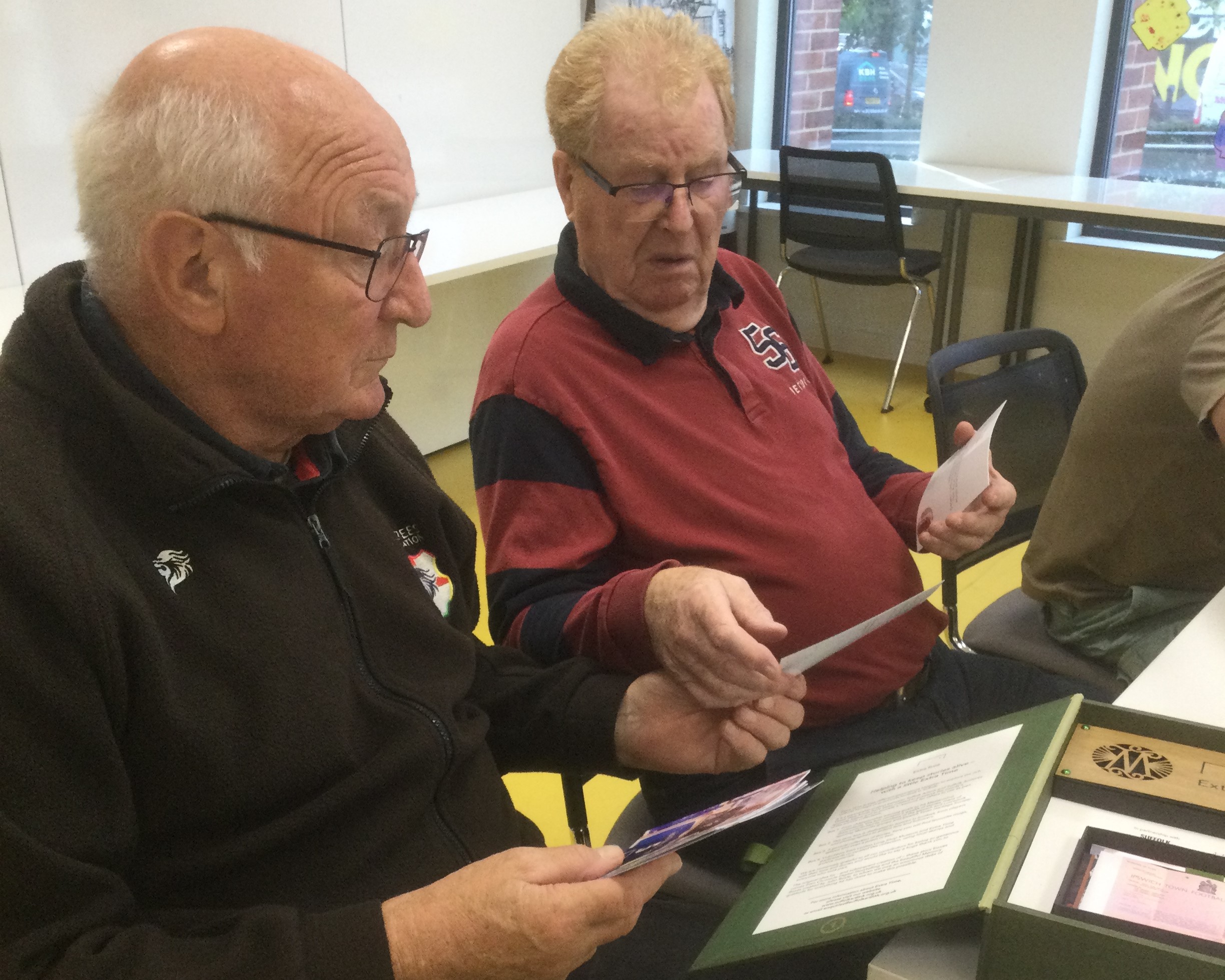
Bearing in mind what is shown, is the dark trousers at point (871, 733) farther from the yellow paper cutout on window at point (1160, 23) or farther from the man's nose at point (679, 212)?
the yellow paper cutout on window at point (1160, 23)

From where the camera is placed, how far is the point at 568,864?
2.99 feet

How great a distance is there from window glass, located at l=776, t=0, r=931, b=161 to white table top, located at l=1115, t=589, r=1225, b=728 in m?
4.42

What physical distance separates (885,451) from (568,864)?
3.20 meters

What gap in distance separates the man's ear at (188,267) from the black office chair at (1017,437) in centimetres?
111

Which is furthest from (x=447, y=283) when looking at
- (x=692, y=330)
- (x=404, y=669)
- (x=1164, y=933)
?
(x=1164, y=933)

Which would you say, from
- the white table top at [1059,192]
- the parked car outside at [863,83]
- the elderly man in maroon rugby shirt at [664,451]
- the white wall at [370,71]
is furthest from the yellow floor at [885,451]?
the parked car outside at [863,83]

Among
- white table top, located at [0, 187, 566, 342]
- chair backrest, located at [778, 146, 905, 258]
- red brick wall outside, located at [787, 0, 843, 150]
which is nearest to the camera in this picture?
white table top, located at [0, 187, 566, 342]

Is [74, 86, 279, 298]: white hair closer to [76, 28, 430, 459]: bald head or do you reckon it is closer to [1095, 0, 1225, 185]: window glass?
[76, 28, 430, 459]: bald head

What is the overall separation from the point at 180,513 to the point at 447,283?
3.00 metres

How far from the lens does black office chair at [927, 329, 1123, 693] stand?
5.50 feet

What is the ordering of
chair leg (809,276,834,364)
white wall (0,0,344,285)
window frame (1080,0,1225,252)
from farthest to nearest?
chair leg (809,276,834,364), window frame (1080,0,1225,252), white wall (0,0,344,285)

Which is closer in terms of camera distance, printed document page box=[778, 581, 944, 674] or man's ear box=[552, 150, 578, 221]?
printed document page box=[778, 581, 944, 674]

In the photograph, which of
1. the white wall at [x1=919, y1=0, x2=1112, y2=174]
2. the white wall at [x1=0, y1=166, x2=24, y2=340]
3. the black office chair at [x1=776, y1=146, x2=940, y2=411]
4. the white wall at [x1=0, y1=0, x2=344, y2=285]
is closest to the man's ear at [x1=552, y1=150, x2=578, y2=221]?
the white wall at [x1=0, y1=0, x2=344, y2=285]

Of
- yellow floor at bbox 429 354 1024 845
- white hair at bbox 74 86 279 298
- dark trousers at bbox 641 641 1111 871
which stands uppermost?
white hair at bbox 74 86 279 298
